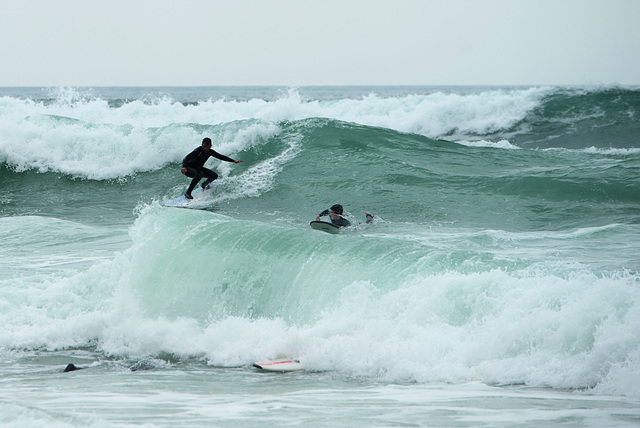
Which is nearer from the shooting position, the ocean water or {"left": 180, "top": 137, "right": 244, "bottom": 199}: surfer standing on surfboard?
the ocean water

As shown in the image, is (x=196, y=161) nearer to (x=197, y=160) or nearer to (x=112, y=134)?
(x=197, y=160)

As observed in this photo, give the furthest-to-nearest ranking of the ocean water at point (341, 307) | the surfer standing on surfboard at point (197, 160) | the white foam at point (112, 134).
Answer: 1. the white foam at point (112, 134)
2. the surfer standing on surfboard at point (197, 160)
3. the ocean water at point (341, 307)

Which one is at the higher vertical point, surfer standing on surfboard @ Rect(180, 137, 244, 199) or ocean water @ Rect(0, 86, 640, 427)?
surfer standing on surfboard @ Rect(180, 137, 244, 199)

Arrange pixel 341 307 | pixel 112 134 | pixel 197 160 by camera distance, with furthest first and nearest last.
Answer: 1. pixel 112 134
2. pixel 197 160
3. pixel 341 307

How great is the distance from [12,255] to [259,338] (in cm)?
520

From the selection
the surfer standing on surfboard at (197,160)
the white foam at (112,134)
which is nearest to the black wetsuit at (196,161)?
the surfer standing on surfboard at (197,160)

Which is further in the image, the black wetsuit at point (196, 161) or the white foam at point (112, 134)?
the white foam at point (112, 134)

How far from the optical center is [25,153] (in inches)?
742

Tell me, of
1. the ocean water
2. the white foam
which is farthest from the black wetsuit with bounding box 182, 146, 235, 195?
the white foam

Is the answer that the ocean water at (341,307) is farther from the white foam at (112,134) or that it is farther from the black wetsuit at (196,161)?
the white foam at (112,134)

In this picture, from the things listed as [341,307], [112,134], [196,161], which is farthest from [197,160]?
[341,307]

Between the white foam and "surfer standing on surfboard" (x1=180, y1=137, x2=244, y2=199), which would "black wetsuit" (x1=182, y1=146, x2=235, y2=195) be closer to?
"surfer standing on surfboard" (x1=180, y1=137, x2=244, y2=199)

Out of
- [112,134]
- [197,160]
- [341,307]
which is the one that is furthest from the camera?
[112,134]

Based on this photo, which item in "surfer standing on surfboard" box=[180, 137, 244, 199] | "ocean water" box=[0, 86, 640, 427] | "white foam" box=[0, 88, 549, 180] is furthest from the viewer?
"white foam" box=[0, 88, 549, 180]
